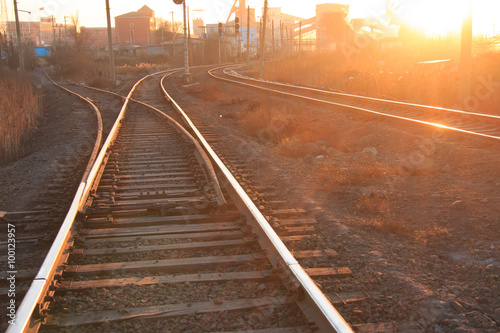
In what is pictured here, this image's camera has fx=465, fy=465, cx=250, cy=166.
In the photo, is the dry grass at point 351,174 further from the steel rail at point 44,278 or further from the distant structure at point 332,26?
the distant structure at point 332,26

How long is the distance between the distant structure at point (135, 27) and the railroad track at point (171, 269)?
390ft

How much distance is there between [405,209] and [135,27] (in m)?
122

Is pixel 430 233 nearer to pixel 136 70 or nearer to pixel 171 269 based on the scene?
pixel 171 269

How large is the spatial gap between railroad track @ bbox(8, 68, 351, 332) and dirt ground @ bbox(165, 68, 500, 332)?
1.41 ft

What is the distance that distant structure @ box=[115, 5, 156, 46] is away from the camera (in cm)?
11750

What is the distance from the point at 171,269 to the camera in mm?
3523

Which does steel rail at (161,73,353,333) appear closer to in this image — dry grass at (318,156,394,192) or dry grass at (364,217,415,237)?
dry grass at (364,217,415,237)

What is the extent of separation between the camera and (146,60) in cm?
7831

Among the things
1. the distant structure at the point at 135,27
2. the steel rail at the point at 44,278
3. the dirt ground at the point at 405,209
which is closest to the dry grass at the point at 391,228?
the dirt ground at the point at 405,209

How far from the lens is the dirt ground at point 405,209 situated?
10.6ft

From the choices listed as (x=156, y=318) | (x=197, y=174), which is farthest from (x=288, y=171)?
(x=156, y=318)

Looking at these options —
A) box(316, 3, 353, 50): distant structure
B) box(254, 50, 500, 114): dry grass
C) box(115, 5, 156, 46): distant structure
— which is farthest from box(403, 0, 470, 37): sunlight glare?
box(115, 5, 156, 46): distant structure

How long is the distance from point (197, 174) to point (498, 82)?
39.3ft

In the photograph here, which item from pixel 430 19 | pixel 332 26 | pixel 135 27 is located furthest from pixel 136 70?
pixel 135 27
